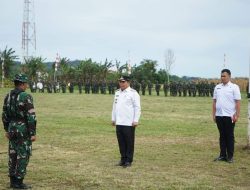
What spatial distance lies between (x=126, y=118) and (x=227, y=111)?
7.04ft

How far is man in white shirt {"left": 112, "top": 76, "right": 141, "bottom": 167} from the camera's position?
980 centimetres

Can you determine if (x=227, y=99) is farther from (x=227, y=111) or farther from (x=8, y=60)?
(x=8, y=60)

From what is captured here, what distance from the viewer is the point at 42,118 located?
1959cm

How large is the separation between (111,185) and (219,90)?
366 cm

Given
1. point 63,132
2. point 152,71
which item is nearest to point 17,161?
point 63,132

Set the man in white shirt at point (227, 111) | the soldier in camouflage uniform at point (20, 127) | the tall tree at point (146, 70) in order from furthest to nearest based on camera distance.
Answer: the tall tree at point (146, 70)
the man in white shirt at point (227, 111)
the soldier in camouflage uniform at point (20, 127)

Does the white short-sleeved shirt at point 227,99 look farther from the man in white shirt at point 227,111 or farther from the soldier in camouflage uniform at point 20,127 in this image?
the soldier in camouflage uniform at point 20,127

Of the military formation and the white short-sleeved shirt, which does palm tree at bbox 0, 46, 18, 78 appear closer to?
Answer: the military formation

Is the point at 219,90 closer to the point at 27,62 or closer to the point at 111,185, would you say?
the point at 111,185

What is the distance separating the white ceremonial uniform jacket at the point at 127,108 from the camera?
9812 millimetres

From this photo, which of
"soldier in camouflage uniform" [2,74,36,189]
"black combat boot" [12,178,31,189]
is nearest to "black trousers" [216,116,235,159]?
"soldier in camouflage uniform" [2,74,36,189]

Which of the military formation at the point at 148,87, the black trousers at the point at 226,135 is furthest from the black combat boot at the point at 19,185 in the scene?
the military formation at the point at 148,87

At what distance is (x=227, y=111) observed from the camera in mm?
10336

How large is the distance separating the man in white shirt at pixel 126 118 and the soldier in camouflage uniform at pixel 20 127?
100 inches
